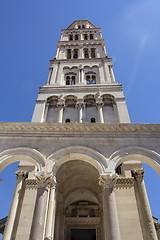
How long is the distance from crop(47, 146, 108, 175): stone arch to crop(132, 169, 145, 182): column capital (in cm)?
343

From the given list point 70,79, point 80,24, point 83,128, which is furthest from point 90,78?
point 80,24

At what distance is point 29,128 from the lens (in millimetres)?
12953

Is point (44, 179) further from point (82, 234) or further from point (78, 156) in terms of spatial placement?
point (82, 234)

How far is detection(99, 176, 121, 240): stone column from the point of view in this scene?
28.4 feet

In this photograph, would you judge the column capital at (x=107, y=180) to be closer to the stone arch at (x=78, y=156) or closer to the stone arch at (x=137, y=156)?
the stone arch at (x=78, y=156)

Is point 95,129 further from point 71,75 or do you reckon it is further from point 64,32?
point 64,32

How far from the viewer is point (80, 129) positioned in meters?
12.8

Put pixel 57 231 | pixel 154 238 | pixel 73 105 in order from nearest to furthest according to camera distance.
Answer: pixel 154 238 < pixel 57 231 < pixel 73 105

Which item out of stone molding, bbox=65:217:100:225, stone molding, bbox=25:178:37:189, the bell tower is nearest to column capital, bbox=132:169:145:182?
the bell tower

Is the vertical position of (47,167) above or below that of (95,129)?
below

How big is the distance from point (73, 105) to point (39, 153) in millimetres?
9100

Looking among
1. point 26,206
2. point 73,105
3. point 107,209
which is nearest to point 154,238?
point 107,209

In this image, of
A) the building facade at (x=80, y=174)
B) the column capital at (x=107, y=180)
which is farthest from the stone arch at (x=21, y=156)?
the column capital at (x=107, y=180)

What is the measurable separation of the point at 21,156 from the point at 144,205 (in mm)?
7765
